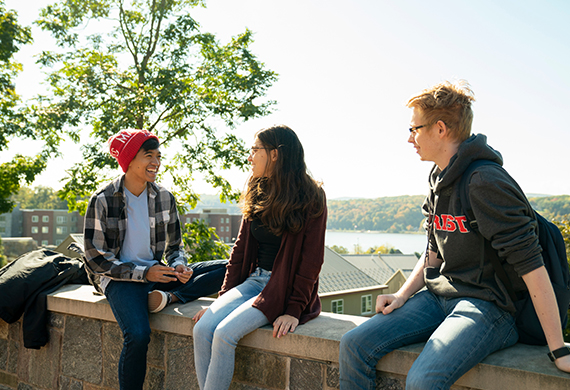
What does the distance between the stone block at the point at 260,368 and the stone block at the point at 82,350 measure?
1.02 metres

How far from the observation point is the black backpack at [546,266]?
166 cm

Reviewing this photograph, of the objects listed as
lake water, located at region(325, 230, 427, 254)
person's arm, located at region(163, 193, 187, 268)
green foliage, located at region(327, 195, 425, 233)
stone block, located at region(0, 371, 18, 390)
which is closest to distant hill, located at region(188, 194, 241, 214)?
person's arm, located at region(163, 193, 187, 268)

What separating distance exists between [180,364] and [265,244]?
791 millimetres

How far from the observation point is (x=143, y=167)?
2.74 m

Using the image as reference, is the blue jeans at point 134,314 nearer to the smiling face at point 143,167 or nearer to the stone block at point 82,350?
the stone block at point 82,350

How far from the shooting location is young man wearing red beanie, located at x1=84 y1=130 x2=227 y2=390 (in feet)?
7.99

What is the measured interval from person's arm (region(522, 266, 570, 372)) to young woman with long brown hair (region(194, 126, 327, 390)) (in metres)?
0.99

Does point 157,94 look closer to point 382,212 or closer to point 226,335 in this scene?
point 226,335

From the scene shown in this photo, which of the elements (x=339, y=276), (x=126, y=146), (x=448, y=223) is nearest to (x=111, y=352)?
(x=126, y=146)

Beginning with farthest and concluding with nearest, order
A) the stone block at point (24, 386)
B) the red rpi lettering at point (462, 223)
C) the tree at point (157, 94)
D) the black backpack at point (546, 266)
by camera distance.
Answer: the tree at point (157, 94)
the stone block at point (24, 386)
the red rpi lettering at point (462, 223)
the black backpack at point (546, 266)

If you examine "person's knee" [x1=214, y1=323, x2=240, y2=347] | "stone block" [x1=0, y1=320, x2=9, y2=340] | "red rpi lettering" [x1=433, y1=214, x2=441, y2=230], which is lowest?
"stone block" [x1=0, y1=320, x2=9, y2=340]

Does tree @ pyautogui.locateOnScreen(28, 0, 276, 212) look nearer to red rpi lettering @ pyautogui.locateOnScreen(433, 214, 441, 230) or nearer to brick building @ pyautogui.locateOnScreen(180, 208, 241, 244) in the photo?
red rpi lettering @ pyautogui.locateOnScreen(433, 214, 441, 230)

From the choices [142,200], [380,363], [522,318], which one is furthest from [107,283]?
[522,318]

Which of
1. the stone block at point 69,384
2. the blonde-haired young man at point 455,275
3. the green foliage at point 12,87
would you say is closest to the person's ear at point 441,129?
the blonde-haired young man at point 455,275
